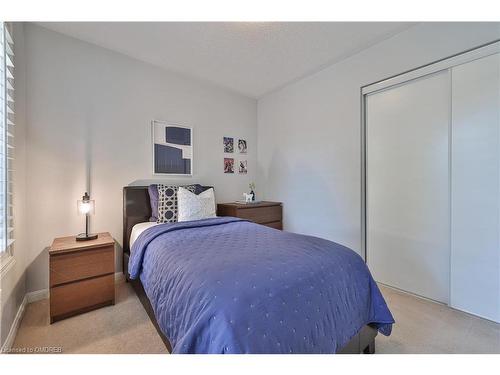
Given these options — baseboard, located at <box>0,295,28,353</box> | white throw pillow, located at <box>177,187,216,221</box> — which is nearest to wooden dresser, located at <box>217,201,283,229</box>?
white throw pillow, located at <box>177,187,216,221</box>

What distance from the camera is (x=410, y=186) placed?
2197mm

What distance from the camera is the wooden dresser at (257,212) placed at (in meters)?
3.08

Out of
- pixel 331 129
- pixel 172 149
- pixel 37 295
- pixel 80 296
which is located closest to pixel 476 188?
pixel 331 129

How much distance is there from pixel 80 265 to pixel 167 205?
92 centimetres

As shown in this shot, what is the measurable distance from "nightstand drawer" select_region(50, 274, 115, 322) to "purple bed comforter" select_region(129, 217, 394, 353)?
0.53 m

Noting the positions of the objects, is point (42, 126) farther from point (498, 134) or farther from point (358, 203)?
point (498, 134)

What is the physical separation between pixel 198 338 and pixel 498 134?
8.17ft

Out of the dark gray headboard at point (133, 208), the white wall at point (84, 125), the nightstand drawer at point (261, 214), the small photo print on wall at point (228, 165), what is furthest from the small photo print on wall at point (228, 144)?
the dark gray headboard at point (133, 208)

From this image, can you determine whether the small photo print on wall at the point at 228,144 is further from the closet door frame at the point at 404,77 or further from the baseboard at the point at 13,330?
the baseboard at the point at 13,330

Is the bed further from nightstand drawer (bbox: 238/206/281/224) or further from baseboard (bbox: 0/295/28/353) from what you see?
nightstand drawer (bbox: 238/206/281/224)

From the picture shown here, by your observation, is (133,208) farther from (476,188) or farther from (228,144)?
(476,188)

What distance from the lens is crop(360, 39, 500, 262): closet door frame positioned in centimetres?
177

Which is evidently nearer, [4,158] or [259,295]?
[259,295]

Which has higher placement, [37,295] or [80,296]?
[80,296]
